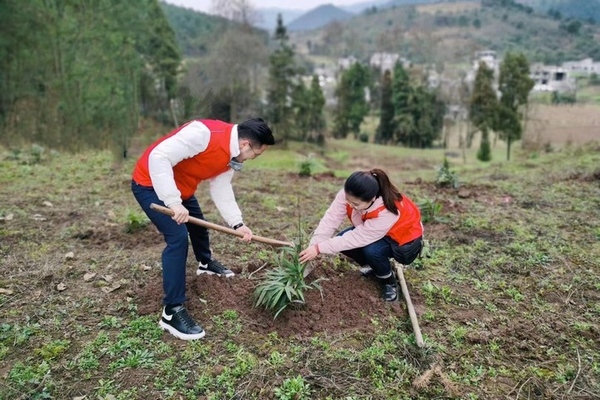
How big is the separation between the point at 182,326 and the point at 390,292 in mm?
1595

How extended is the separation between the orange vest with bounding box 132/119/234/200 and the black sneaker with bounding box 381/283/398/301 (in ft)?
5.22

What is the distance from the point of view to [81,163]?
898 centimetres

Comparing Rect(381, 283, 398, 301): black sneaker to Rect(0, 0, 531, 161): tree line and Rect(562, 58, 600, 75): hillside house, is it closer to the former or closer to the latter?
Rect(0, 0, 531, 161): tree line

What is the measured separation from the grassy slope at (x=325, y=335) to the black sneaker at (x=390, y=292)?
24cm

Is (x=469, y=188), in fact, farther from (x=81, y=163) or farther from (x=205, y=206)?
(x=81, y=163)

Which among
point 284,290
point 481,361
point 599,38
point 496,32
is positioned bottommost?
point 481,361

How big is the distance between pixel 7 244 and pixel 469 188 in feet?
21.0

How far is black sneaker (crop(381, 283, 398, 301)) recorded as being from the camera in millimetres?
3604

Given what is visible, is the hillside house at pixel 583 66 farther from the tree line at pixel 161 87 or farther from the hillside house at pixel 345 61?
the hillside house at pixel 345 61

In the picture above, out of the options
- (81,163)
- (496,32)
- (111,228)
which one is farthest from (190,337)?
(496,32)

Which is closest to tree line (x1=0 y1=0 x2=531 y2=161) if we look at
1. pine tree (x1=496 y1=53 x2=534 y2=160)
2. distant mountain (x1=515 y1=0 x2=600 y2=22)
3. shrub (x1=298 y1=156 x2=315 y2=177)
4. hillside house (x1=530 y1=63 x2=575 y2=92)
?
pine tree (x1=496 y1=53 x2=534 y2=160)

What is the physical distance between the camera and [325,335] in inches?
124

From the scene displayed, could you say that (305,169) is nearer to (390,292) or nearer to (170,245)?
(390,292)

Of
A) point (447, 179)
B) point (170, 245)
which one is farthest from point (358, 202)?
point (447, 179)
